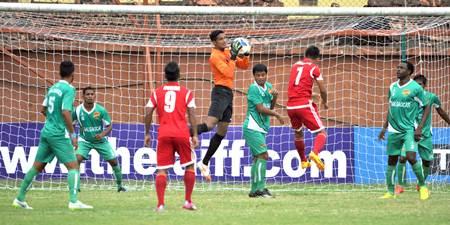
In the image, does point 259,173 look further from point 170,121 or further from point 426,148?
point 426,148

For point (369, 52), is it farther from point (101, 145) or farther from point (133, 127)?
point (101, 145)

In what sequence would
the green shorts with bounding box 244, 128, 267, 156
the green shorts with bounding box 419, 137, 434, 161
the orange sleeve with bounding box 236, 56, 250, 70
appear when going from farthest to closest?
the green shorts with bounding box 419, 137, 434, 161
the orange sleeve with bounding box 236, 56, 250, 70
the green shorts with bounding box 244, 128, 267, 156

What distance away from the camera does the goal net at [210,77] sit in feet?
64.3

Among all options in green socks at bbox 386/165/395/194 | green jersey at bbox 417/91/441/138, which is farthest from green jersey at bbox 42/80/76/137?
green jersey at bbox 417/91/441/138

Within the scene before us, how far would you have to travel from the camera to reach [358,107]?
22.1 metres

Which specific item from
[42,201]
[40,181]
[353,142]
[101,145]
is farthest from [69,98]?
[353,142]

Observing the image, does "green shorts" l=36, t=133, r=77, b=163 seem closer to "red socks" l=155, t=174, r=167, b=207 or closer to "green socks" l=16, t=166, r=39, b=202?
"green socks" l=16, t=166, r=39, b=202

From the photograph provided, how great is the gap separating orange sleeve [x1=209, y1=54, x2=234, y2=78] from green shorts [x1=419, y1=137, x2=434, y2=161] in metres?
Answer: 3.67

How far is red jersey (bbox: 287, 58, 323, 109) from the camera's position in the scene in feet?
51.1

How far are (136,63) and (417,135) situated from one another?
7.98 metres

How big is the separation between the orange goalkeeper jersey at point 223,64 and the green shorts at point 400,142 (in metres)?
2.49

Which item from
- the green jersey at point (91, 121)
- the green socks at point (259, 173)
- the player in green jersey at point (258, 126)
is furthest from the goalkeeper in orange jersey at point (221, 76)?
the green jersey at point (91, 121)

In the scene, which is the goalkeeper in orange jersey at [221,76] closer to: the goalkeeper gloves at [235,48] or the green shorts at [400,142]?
the goalkeeper gloves at [235,48]

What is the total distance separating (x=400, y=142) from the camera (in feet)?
51.2
